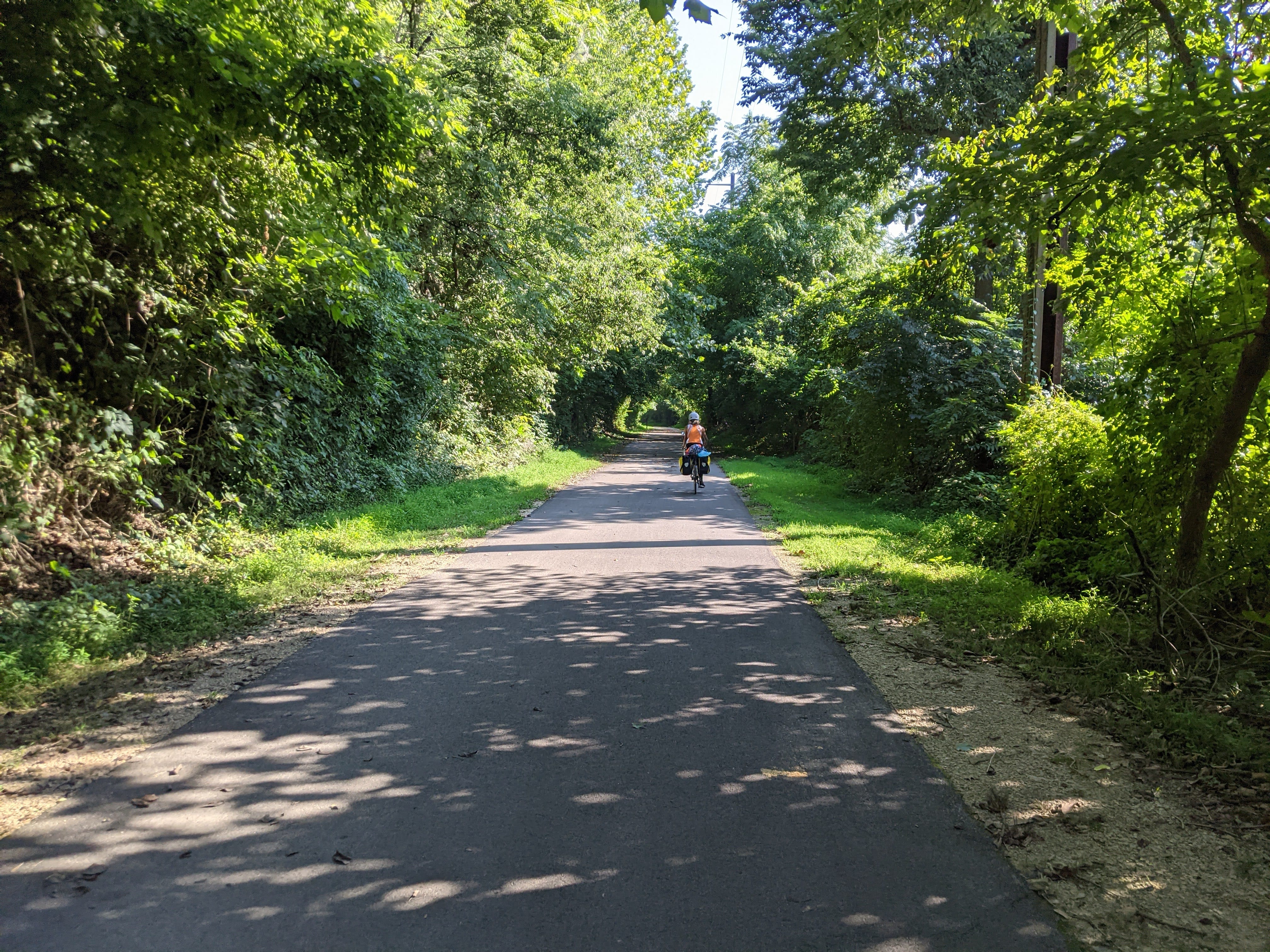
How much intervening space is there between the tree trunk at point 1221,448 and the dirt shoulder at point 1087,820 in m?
1.79

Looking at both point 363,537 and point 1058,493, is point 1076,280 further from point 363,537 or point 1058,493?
point 363,537

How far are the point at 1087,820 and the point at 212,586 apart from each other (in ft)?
24.7

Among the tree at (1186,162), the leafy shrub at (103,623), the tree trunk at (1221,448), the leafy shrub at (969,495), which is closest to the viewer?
the tree at (1186,162)

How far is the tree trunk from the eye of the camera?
19.3ft

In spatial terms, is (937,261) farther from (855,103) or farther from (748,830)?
(855,103)

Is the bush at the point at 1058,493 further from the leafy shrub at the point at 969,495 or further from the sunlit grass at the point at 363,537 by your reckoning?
the sunlit grass at the point at 363,537

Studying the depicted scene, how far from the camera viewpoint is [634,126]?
824 inches

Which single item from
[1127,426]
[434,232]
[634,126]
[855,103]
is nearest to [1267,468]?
[1127,426]

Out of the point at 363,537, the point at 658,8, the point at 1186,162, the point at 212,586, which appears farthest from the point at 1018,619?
the point at 363,537

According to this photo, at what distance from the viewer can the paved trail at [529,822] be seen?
298cm

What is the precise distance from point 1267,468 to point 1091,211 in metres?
2.44

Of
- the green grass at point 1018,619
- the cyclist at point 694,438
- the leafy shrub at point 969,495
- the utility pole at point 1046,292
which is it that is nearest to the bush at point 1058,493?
the green grass at point 1018,619

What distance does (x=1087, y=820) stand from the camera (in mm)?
3844

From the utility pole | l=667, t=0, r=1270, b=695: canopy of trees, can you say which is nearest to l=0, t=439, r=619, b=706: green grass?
l=667, t=0, r=1270, b=695: canopy of trees
